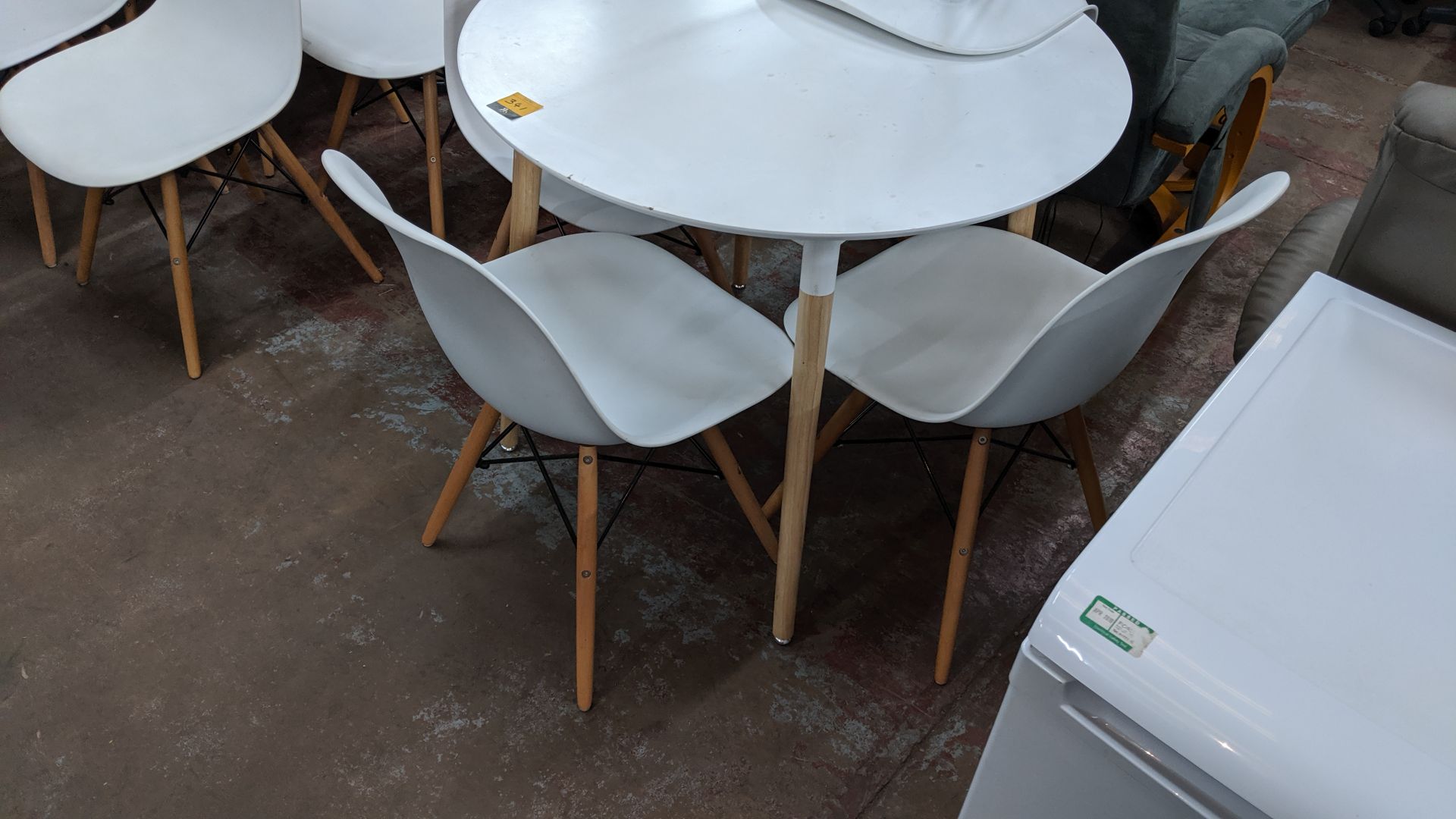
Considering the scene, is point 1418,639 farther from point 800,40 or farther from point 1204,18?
point 1204,18

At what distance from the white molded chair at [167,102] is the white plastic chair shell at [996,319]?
1.37m

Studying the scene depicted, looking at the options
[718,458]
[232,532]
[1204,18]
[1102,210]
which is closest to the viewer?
[718,458]

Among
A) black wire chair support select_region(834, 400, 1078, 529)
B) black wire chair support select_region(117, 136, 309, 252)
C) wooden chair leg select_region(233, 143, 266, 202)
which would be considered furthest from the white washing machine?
wooden chair leg select_region(233, 143, 266, 202)

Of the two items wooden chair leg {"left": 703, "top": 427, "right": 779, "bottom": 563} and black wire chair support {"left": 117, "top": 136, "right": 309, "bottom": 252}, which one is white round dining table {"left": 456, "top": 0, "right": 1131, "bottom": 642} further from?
black wire chair support {"left": 117, "top": 136, "right": 309, "bottom": 252}

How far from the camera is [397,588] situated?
181cm

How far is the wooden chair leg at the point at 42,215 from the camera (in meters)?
2.40

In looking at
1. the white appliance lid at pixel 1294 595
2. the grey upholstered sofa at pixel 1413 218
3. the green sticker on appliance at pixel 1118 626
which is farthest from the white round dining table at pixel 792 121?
the green sticker on appliance at pixel 1118 626

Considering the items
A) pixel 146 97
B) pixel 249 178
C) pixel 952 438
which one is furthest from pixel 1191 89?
pixel 249 178

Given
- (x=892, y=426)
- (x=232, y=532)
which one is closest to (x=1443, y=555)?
(x=892, y=426)

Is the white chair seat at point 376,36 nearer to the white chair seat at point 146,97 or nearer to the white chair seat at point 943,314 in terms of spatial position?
the white chair seat at point 146,97

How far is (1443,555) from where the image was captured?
0.88 m

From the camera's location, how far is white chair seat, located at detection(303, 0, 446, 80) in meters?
2.32

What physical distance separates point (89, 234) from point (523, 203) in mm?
→ 1275

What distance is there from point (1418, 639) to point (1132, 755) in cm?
25
